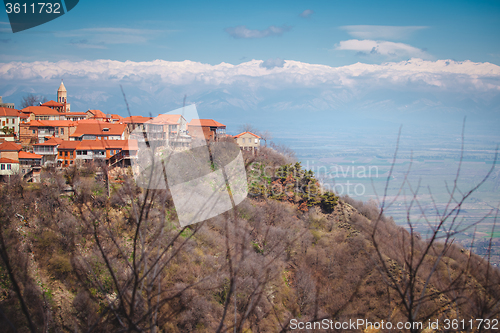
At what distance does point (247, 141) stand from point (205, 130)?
181 inches

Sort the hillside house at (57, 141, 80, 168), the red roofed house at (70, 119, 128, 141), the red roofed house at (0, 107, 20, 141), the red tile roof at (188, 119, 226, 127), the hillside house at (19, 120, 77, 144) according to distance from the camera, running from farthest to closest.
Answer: the red tile roof at (188, 119, 226, 127), the red roofed house at (0, 107, 20, 141), the hillside house at (19, 120, 77, 144), the red roofed house at (70, 119, 128, 141), the hillside house at (57, 141, 80, 168)

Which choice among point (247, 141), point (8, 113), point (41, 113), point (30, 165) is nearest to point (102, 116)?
point (41, 113)

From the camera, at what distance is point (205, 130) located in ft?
106

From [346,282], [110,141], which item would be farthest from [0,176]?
[346,282]

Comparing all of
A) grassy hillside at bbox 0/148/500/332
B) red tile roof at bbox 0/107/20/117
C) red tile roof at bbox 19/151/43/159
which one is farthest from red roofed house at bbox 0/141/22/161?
red tile roof at bbox 0/107/20/117

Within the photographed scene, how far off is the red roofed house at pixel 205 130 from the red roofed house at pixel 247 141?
214cm

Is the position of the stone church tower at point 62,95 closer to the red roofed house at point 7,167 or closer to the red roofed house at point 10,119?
the red roofed house at point 10,119

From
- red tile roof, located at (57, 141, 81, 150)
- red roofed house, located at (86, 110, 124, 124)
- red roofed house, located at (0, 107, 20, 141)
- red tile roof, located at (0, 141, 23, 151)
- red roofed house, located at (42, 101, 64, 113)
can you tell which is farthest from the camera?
red roofed house, located at (42, 101, 64, 113)

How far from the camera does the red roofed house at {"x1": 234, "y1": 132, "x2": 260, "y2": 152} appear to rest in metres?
31.4

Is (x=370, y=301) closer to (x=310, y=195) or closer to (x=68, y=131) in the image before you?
(x=310, y=195)

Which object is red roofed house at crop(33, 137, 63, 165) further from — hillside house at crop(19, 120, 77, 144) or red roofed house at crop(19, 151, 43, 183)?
hillside house at crop(19, 120, 77, 144)

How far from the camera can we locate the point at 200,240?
1764 cm

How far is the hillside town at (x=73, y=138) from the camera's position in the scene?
21527mm

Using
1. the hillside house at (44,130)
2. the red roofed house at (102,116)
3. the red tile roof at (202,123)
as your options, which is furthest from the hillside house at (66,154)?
the red tile roof at (202,123)
